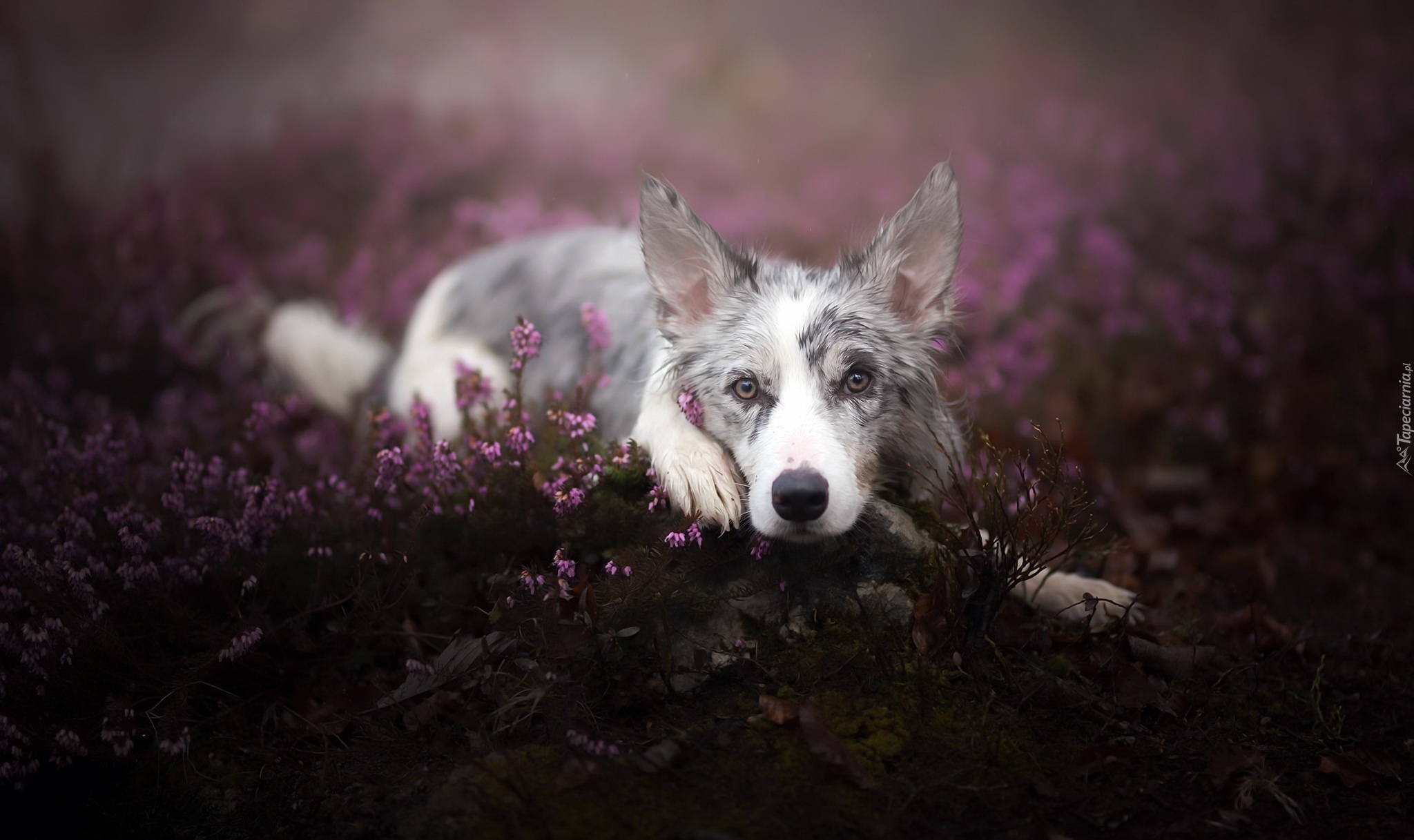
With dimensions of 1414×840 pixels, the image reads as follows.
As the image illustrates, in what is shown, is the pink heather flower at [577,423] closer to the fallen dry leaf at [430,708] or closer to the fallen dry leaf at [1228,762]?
the fallen dry leaf at [430,708]

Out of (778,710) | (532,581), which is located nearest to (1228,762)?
(778,710)

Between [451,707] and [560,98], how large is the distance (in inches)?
336

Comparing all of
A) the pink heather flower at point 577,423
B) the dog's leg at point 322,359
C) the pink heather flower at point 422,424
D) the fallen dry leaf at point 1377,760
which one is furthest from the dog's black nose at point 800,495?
the dog's leg at point 322,359

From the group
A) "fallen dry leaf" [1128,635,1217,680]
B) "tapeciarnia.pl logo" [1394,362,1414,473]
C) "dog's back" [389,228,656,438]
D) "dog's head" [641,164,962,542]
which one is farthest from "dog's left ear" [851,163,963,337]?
"tapeciarnia.pl logo" [1394,362,1414,473]

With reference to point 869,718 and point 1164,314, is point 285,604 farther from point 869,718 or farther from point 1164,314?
point 1164,314

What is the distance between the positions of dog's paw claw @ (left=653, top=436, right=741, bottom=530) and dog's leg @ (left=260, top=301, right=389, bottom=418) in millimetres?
3365

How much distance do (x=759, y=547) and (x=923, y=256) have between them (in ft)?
4.35

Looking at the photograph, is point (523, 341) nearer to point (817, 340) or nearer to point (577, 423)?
point (577, 423)

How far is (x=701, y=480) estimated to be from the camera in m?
2.99

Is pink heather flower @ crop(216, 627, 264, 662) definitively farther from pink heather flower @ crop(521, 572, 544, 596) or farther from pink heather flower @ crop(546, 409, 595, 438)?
pink heather flower @ crop(546, 409, 595, 438)

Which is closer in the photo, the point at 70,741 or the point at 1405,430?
the point at 70,741

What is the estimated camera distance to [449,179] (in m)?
8.71

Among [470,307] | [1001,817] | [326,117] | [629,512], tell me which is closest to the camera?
[1001,817]

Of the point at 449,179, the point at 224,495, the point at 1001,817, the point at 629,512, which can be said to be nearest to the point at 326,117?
the point at 449,179
